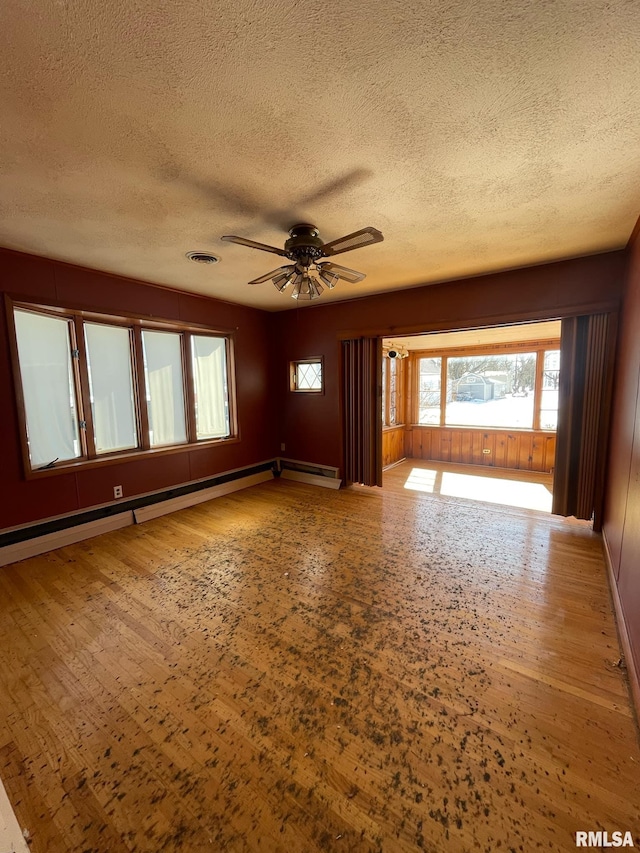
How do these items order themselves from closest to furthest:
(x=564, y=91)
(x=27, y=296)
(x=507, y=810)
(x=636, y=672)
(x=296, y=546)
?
(x=507, y=810), (x=564, y=91), (x=636, y=672), (x=27, y=296), (x=296, y=546)

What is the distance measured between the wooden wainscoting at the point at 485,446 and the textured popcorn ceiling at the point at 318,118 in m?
4.23

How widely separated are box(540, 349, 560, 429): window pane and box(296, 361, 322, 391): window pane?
4.29 metres

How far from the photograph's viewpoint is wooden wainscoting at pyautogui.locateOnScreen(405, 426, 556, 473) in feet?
19.9

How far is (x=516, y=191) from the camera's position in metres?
2.05

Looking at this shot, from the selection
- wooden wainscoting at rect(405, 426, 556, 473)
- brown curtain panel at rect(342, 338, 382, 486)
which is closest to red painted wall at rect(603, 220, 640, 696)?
brown curtain panel at rect(342, 338, 382, 486)

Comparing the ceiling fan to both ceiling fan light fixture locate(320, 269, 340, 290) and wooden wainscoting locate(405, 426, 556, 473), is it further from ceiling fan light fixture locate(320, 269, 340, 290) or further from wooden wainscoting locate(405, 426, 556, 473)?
wooden wainscoting locate(405, 426, 556, 473)

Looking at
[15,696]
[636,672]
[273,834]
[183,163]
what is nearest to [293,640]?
[273,834]

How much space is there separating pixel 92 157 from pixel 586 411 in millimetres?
4213

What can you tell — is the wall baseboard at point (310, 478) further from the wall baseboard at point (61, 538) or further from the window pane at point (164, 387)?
the wall baseboard at point (61, 538)

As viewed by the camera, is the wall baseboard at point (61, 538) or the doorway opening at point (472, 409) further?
the doorway opening at point (472, 409)

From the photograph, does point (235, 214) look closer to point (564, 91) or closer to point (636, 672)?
point (564, 91)

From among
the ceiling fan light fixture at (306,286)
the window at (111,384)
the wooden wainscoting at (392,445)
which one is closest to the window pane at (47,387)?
the window at (111,384)

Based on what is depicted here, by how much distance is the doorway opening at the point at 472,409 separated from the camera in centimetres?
577

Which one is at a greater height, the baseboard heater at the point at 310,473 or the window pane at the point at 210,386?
the window pane at the point at 210,386
